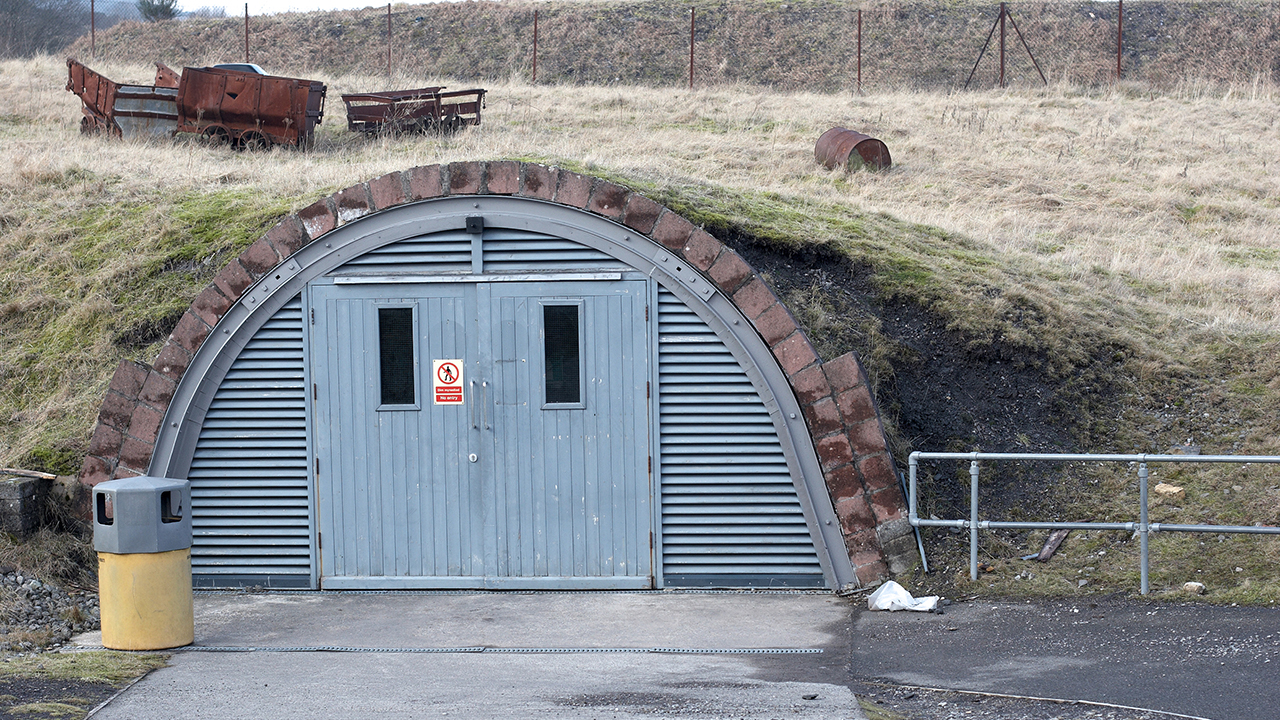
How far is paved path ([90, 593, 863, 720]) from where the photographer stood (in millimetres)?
6527

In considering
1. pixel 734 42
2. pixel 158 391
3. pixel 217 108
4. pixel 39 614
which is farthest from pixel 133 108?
pixel 734 42

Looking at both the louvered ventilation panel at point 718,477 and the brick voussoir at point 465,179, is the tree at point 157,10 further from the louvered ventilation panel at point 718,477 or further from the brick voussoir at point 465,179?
the louvered ventilation panel at point 718,477

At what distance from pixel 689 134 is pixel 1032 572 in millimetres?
16546

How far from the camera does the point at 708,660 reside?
7605 mm

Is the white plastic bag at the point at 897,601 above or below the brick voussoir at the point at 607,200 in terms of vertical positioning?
below

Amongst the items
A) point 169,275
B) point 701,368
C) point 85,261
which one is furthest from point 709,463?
point 85,261

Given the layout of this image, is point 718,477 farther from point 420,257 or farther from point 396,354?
point 420,257

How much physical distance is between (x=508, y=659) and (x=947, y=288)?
24.7 feet

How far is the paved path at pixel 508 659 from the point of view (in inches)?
257

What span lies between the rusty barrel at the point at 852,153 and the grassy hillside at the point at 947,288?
30cm

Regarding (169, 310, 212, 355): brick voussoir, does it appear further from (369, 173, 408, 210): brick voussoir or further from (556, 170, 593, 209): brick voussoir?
(556, 170, 593, 209): brick voussoir

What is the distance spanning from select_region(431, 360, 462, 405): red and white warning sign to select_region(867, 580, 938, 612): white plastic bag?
3.82 m

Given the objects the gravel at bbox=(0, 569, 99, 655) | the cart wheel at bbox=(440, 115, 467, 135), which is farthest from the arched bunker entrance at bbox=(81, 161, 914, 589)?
the cart wheel at bbox=(440, 115, 467, 135)

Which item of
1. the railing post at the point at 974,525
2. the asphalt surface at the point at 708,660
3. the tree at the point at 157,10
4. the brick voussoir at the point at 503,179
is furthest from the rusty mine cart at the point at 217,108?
the tree at the point at 157,10
